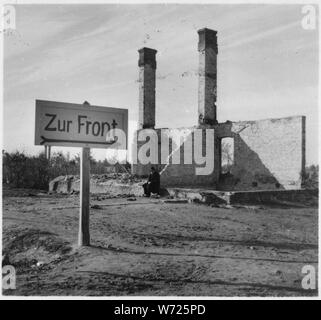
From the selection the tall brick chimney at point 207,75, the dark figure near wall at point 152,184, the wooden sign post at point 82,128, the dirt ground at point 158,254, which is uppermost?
the tall brick chimney at point 207,75

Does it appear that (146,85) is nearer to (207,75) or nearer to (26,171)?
(207,75)

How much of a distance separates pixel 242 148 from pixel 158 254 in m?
14.3

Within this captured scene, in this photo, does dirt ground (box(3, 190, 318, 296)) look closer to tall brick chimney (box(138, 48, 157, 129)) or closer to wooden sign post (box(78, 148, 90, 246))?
wooden sign post (box(78, 148, 90, 246))

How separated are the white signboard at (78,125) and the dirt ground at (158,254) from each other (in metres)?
1.65

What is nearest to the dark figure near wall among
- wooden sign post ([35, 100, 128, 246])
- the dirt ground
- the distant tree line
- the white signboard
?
the dirt ground

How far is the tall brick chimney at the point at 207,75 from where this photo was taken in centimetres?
1994

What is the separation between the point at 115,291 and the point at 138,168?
61.2ft

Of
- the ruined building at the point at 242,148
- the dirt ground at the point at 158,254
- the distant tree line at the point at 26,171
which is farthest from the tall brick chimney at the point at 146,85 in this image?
the dirt ground at the point at 158,254

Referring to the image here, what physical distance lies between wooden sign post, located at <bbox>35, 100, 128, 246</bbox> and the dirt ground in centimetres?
75

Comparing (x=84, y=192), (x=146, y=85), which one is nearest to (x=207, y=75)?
(x=146, y=85)

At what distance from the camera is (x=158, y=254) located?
19.2ft

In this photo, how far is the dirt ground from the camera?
4.56 meters

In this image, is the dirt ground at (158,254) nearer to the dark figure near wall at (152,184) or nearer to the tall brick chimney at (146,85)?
the dark figure near wall at (152,184)

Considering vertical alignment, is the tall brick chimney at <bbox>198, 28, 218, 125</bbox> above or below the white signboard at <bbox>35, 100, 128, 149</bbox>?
above
